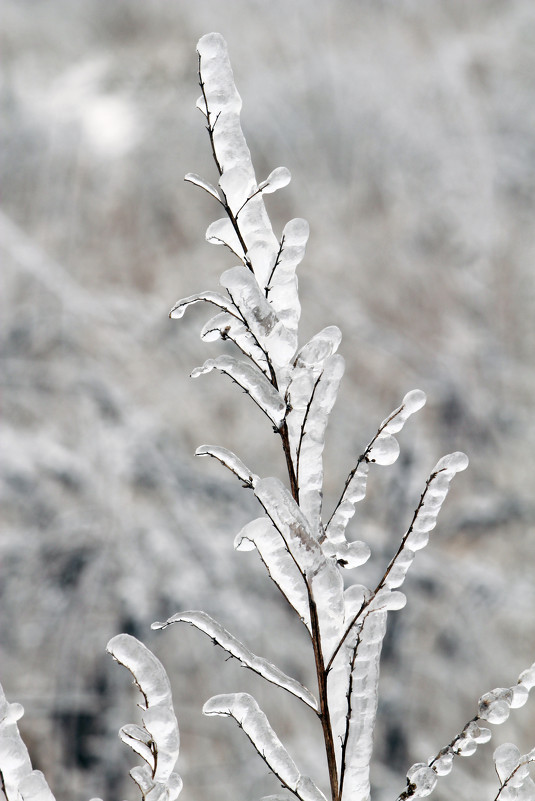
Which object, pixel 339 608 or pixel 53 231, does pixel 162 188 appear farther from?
pixel 339 608

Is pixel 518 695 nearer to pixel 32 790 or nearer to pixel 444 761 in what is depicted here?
pixel 444 761

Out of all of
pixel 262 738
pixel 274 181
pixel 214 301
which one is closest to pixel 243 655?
pixel 262 738

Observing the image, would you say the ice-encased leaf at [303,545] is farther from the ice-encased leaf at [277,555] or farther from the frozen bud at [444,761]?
the frozen bud at [444,761]

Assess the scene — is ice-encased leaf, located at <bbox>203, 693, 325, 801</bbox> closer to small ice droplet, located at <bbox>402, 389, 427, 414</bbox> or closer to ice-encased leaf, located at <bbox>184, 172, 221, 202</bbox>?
small ice droplet, located at <bbox>402, 389, 427, 414</bbox>

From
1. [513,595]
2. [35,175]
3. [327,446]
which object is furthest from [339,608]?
[35,175]

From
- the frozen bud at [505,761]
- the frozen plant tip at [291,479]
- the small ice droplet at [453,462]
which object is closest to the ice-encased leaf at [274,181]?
the frozen plant tip at [291,479]

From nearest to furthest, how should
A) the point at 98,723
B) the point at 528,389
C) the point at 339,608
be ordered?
1. the point at 339,608
2. the point at 98,723
3. the point at 528,389

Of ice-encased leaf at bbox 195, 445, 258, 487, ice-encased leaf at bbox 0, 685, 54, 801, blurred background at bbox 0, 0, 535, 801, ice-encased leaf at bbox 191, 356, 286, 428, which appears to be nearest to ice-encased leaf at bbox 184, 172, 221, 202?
ice-encased leaf at bbox 191, 356, 286, 428
